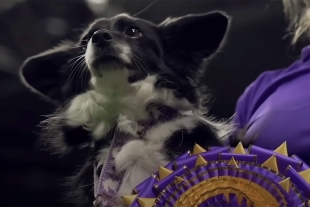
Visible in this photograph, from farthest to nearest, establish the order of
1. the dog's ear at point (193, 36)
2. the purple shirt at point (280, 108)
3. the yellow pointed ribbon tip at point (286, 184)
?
the dog's ear at point (193, 36), the purple shirt at point (280, 108), the yellow pointed ribbon tip at point (286, 184)

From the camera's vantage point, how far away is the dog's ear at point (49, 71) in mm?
952

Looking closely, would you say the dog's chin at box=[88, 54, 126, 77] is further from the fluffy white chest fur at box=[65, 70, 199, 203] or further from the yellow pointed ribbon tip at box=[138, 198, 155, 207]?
the yellow pointed ribbon tip at box=[138, 198, 155, 207]

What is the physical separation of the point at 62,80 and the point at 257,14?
0.45m

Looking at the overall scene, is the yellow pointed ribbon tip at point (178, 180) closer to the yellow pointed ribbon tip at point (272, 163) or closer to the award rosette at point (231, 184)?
the award rosette at point (231, 184)

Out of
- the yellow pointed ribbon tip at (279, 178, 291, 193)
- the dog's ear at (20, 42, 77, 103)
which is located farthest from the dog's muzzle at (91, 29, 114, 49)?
the yellow pointed ribbon tip at (279, 178, 291, 193)

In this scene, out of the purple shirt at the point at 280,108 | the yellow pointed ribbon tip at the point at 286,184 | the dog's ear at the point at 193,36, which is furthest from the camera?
the dog's ear at the point at 193,36

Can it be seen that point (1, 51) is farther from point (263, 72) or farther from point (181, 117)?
point (263, 72)

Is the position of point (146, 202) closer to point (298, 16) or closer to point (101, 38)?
point (101, 38)

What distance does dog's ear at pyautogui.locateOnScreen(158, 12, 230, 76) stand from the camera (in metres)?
0.94

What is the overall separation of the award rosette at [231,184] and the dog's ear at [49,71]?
0.34m

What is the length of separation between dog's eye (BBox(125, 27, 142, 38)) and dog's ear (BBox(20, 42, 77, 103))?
4.8 inches

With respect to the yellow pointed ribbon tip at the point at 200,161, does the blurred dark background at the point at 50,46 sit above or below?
above

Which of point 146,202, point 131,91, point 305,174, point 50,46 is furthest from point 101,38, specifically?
point 305,174

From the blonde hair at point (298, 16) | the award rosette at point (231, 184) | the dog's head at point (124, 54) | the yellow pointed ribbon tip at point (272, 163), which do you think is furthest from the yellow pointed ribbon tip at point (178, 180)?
the blonde hair at point (298, 16)
